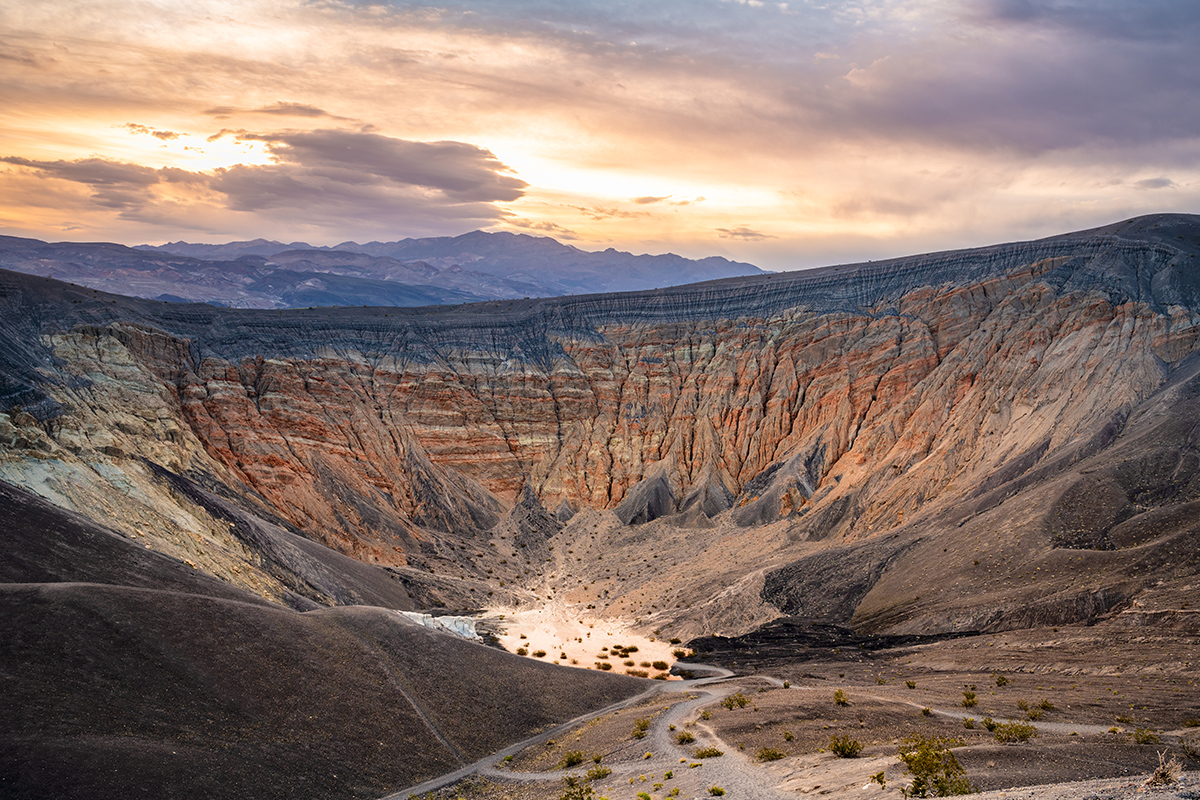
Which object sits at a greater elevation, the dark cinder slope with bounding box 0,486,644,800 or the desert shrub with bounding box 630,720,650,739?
the dark cinder slope with bounding box 0,486,644,800

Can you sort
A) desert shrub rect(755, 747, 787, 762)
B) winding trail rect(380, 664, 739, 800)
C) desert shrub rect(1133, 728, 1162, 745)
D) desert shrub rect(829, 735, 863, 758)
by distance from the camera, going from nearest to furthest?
desert shrub rect(1133, 728, 1162, 745) < desert shrub rect(829, 735, 863, 758) < desert shrub rect(755, 747, 787, 762) < winding trail rect(380, 664, 739, 800)

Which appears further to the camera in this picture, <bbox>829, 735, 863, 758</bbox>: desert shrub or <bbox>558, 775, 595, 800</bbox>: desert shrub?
<bbox>829, 735, 863, 758</bbox>: desert shrub

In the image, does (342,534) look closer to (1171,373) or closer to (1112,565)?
(1112,565)

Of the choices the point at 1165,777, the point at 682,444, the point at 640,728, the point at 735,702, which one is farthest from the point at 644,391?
the point at 1165,777

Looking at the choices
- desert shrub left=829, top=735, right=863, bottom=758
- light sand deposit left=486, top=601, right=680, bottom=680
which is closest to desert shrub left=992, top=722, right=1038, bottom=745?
desert shrub left=829, top=735, right=863, bottom=758

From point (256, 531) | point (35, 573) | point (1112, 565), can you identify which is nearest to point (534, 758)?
point (35, 573)

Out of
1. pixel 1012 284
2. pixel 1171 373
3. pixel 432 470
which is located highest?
pixel 1012 284

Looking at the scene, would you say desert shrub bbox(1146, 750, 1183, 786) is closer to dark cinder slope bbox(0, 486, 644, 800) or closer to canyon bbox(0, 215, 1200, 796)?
canyon bbox(0, 215, 1200, 796)

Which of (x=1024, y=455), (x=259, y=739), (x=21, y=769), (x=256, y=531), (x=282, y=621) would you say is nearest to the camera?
(x=21, y=769)

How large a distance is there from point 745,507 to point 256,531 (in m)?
39.6

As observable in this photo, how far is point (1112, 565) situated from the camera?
3841 cm

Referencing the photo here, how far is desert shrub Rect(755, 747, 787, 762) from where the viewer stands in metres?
24.0

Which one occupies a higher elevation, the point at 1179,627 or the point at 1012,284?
the point at 1012,284

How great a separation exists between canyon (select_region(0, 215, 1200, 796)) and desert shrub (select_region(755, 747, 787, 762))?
11.6 meters
